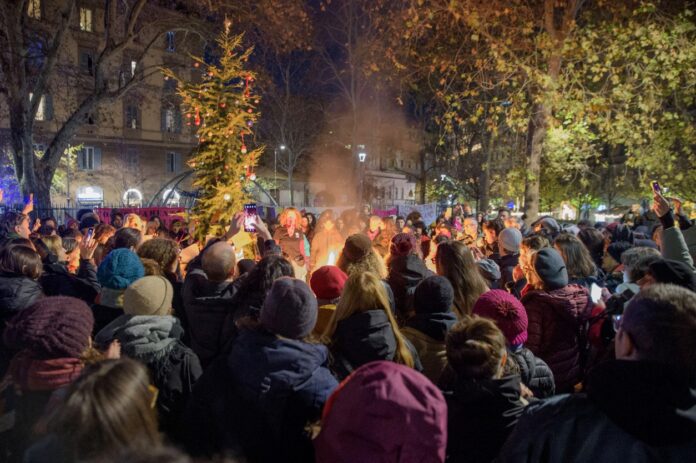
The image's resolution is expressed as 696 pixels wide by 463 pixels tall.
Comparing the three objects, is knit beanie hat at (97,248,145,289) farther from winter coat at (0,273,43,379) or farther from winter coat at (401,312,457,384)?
winter coat at (401,312,457,384)

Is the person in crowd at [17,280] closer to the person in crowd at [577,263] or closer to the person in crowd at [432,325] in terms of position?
the person in crowd at [432,325]

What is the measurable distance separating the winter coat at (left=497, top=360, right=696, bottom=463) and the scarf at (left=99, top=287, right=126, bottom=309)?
10.9 ft

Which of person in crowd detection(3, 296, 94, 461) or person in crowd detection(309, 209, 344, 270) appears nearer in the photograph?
person in crowd detection(3, 296, 94, 461)

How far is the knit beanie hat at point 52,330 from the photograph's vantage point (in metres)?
2.70

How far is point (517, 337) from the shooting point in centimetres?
327

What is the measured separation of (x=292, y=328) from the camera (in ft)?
9.06

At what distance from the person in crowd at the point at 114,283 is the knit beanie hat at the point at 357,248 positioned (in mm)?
2254

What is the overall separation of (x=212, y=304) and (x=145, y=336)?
0.86m

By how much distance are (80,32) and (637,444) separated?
4944cm

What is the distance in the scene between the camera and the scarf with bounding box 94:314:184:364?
3111 millimetres

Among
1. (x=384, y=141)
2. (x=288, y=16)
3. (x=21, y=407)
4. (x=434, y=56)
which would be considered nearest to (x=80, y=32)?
(x=384, y=141)

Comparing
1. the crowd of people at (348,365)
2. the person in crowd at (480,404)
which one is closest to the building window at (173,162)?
the crowd of people at (348,365)

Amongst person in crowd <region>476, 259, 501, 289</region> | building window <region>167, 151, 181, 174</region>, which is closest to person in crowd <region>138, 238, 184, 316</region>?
person in crowd <region>476, 259, 501, 289</region>

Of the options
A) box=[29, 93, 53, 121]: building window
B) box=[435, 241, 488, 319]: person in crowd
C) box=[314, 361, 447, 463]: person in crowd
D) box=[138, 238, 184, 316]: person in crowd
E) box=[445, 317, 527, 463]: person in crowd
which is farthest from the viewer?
box=[29, 93, 53, 121]: building window
